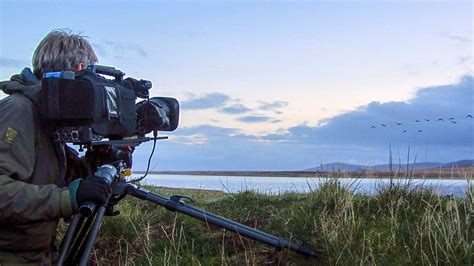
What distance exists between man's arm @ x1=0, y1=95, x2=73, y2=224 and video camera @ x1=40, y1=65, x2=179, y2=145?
0.19 meters

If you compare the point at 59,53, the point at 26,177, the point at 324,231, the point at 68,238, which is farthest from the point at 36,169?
the point at 324,231

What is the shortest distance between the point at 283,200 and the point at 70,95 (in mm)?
3659

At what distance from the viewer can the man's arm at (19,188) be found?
3.31 meters

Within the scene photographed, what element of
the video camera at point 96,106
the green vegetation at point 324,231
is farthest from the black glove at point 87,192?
the green vegetation at point 324,231

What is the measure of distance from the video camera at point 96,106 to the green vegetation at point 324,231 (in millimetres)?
1028

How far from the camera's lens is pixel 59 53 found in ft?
12.6

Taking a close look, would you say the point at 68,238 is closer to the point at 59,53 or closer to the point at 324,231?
the point at 59,53

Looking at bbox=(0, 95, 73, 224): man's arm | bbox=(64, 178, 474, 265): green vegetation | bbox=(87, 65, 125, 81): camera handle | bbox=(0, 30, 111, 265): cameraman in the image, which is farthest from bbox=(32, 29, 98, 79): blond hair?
bbox=(64, 178, 474, 265): green vegetation

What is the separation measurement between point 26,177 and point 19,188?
0.16 meters

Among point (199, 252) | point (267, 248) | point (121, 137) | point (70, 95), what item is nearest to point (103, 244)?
point (199, 252)

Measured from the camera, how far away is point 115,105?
3662 millimetres

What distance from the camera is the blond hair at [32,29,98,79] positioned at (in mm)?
3832

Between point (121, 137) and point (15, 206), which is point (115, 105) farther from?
point (15, 206)

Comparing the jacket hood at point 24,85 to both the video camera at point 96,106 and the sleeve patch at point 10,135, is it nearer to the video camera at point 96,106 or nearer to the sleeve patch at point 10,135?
the video camera at point 96,106
